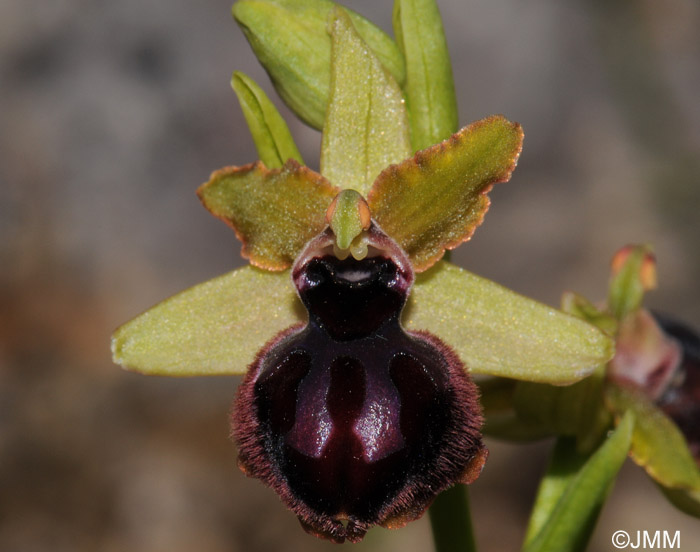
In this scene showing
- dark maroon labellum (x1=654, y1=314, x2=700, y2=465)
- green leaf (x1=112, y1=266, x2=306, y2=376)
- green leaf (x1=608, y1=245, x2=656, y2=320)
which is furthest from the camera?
green leaf (x1=608, y1=245, x2=656, y2=320)

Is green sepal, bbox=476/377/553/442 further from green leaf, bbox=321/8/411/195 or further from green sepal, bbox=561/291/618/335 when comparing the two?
green leaf, bbox=321/8/411/195

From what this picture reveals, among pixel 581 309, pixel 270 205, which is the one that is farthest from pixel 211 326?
pixel 581 309

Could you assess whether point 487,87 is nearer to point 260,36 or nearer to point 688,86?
point 688,86

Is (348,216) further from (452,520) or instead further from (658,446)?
(658,446)

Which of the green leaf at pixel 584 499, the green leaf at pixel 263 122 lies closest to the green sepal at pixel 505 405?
the green leaf at pixel 584 499

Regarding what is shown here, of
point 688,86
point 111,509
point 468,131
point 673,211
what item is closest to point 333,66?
point 468,131

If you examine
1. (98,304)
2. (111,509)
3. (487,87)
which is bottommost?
(111,509)

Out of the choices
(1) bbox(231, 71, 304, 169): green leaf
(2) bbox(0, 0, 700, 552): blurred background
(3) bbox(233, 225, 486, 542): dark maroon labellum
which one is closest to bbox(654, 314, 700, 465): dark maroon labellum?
(3) bbox(233, 225, 486, 542): dark maroon labellum

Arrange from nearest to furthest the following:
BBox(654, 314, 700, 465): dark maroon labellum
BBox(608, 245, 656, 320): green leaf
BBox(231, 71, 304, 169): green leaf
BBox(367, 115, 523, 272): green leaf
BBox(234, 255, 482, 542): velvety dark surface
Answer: BBox(234, 255, 482, 542): velvety dark surface
BBox(367, 115, 523, 272): green leaf
BBox(231, 71, 304, 169): green leaf
BBox(654, 314, 700, 465): dark maroon labellum
BBox(608, 245, 656, 320): green leaf
